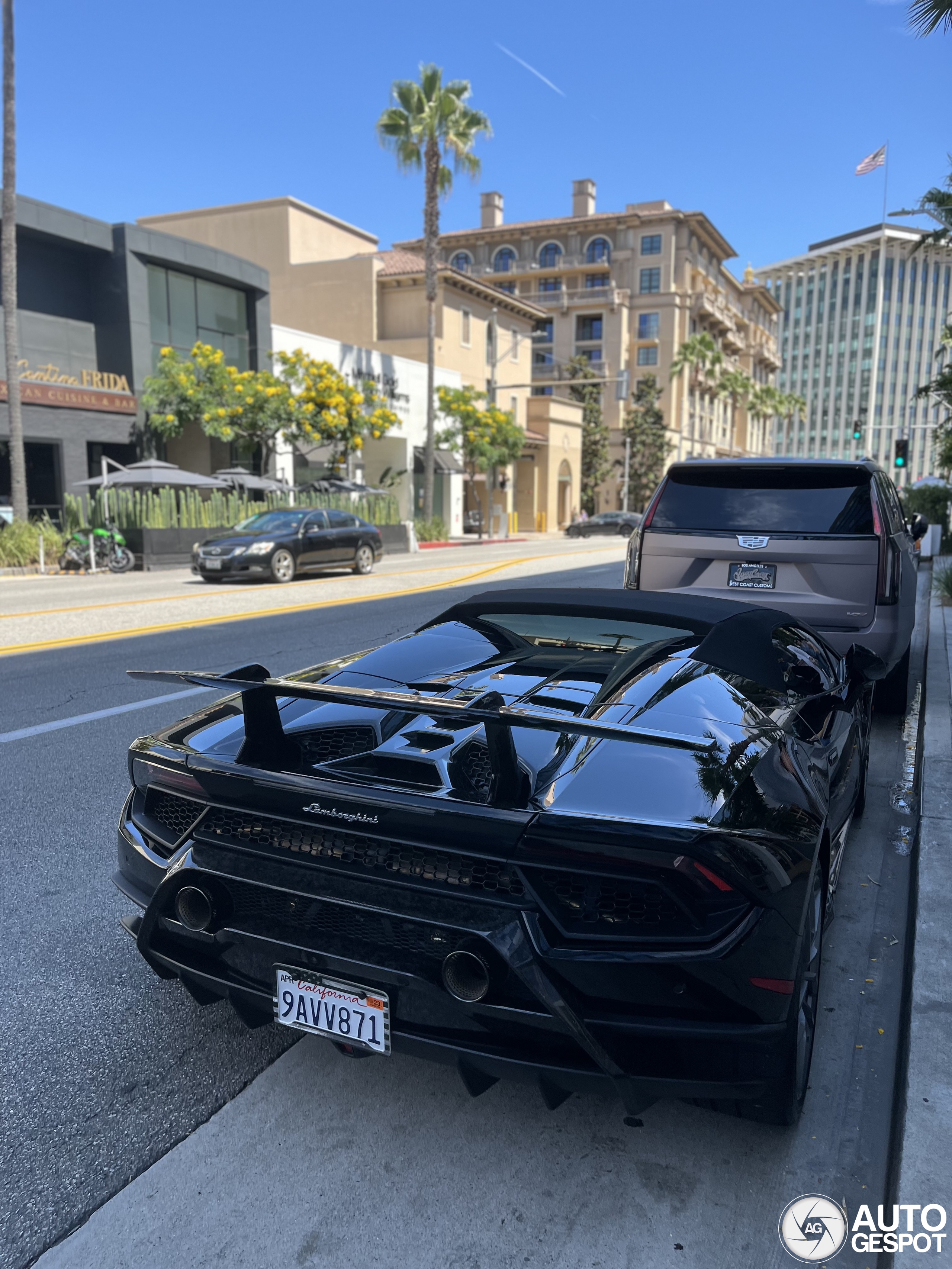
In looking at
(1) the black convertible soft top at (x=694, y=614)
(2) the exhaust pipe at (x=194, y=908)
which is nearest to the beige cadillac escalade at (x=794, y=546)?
(1) the black convertible soft top at (x=694, y=614)

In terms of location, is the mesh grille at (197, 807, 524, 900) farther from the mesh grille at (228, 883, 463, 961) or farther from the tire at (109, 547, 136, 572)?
the tire at (109, 547, 136, 572)

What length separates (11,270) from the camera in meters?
23.2

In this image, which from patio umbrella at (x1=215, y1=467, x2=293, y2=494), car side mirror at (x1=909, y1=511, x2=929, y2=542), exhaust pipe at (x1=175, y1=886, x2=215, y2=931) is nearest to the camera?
exhaust pipe at (x1=175, y1=886, x2=215, y2=931)

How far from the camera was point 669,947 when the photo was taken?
2.28m

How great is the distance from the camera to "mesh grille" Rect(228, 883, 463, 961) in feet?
7.84

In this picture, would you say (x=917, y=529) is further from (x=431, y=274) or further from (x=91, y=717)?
(x=431, y=274)

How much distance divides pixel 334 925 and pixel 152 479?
78.1 ft

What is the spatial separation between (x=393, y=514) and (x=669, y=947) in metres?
32.1

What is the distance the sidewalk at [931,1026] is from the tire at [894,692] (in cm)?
208

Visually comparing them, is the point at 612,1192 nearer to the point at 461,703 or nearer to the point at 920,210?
the point at 461,703

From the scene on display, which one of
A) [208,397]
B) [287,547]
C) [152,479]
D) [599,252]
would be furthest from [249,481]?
[599,252]

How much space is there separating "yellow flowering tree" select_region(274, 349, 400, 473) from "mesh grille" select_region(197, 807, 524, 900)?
29.1m

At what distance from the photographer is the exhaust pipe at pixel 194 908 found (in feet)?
8.63

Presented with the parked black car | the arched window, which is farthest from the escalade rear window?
the arched window
